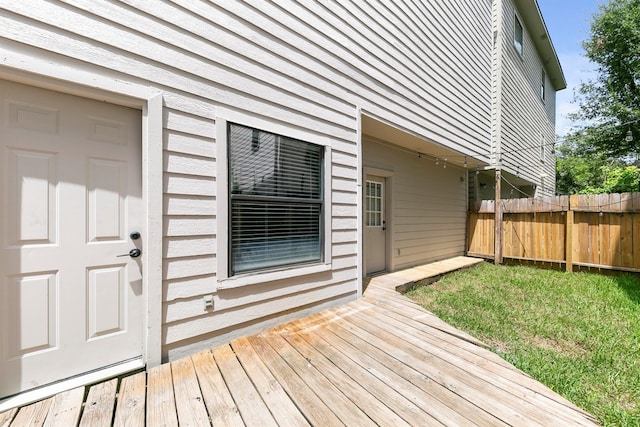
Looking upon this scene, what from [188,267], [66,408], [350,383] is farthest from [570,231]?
[66,408]

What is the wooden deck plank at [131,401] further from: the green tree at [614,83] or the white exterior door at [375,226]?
the green tree at [614,83]

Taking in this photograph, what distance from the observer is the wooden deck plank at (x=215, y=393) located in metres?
1.48

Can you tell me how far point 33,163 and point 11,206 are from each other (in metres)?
0.30

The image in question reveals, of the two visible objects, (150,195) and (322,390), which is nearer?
(322,390)

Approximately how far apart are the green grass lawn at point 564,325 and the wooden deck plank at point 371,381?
1158 mm

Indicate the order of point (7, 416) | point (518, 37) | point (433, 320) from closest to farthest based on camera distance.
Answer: point (7, 416), point (433, 320), point (518, 37)

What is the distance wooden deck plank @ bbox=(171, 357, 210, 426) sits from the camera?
4.84 ft

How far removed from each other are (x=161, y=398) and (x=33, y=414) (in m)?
0.67

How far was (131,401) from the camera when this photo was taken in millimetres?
1616

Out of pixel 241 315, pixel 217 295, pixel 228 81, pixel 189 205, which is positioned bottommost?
pixel 241 315

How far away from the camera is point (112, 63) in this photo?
6.06 ft

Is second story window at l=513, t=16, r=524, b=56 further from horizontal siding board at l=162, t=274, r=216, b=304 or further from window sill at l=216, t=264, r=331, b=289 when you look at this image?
horizontal siding board at l=162, t=274, r=216, b=304

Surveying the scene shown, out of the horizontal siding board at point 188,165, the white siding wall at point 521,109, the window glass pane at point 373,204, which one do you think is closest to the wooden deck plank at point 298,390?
the horizontal siding board at point 188,165

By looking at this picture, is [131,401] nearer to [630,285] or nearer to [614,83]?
[630,285]
